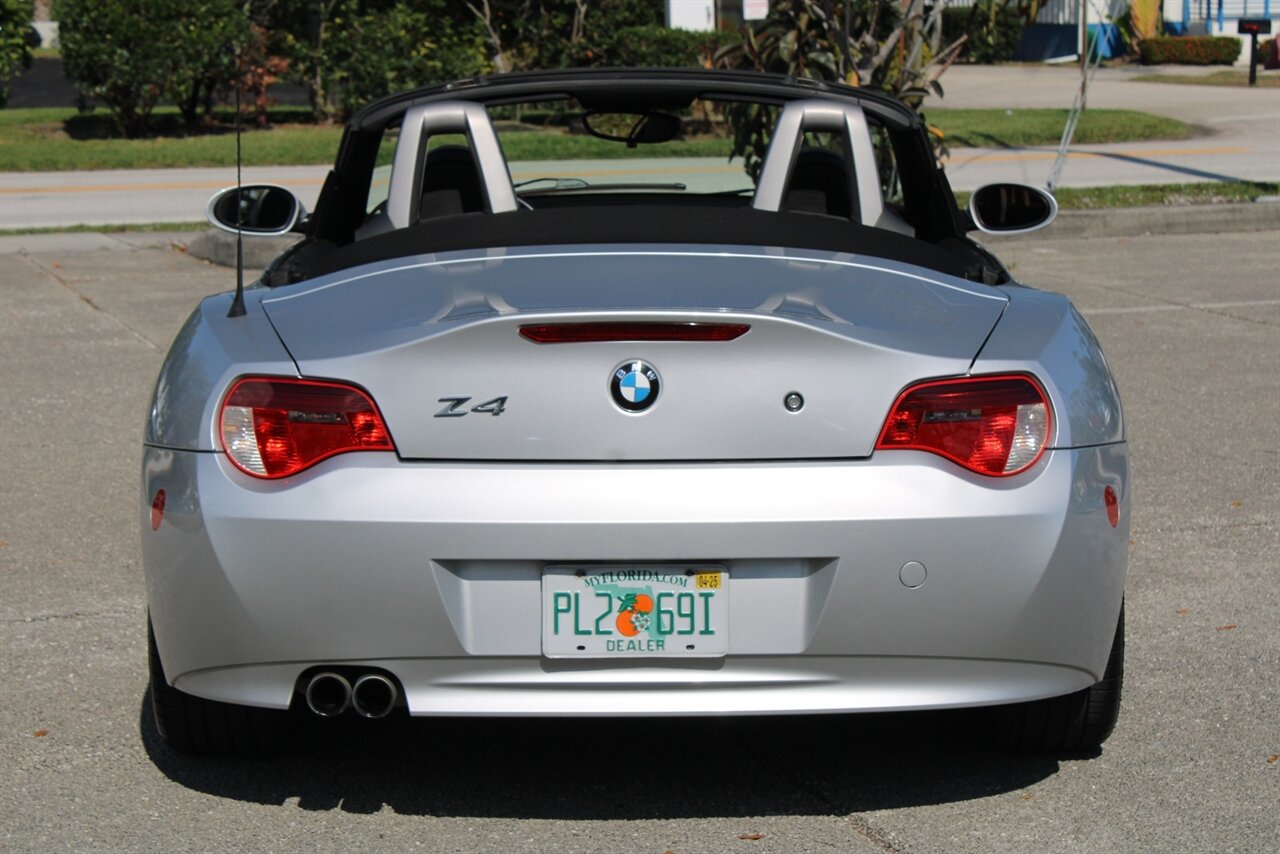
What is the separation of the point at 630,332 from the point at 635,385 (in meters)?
0.10

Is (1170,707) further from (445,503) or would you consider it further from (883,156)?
(883,156)

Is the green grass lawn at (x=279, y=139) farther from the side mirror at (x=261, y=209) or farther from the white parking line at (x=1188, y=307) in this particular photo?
the side mirror at (x=261, y=209)

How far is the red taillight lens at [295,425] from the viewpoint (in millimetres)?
3293

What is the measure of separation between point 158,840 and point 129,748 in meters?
0.56

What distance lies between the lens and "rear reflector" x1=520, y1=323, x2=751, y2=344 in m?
3.28

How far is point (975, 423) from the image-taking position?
3.33m

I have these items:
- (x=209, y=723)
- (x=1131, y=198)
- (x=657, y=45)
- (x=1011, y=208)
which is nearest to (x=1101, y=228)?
(x=1131, y=198)

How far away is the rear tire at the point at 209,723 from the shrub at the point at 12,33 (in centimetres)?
2127

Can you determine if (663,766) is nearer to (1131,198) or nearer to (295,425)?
(295,425)

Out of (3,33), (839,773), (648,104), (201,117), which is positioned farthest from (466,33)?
(839,773)

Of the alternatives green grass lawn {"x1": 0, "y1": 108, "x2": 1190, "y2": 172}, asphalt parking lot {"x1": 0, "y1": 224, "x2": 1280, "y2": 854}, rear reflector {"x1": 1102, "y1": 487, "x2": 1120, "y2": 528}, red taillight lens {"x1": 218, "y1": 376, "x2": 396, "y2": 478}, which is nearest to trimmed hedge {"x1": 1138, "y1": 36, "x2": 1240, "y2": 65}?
green grass lawn {"x1": 0, "y1": 108, "x2": 1190, "y2": 172}

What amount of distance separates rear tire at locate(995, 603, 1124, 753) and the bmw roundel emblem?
45.3 inches

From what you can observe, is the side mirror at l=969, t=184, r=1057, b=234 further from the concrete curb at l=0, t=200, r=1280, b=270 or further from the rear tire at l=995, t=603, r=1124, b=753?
the concrete curb at l=0, t=200, r=1280, b=270

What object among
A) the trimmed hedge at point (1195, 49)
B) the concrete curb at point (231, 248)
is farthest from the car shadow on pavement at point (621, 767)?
the trimmed hedge at point (1195, 49)
